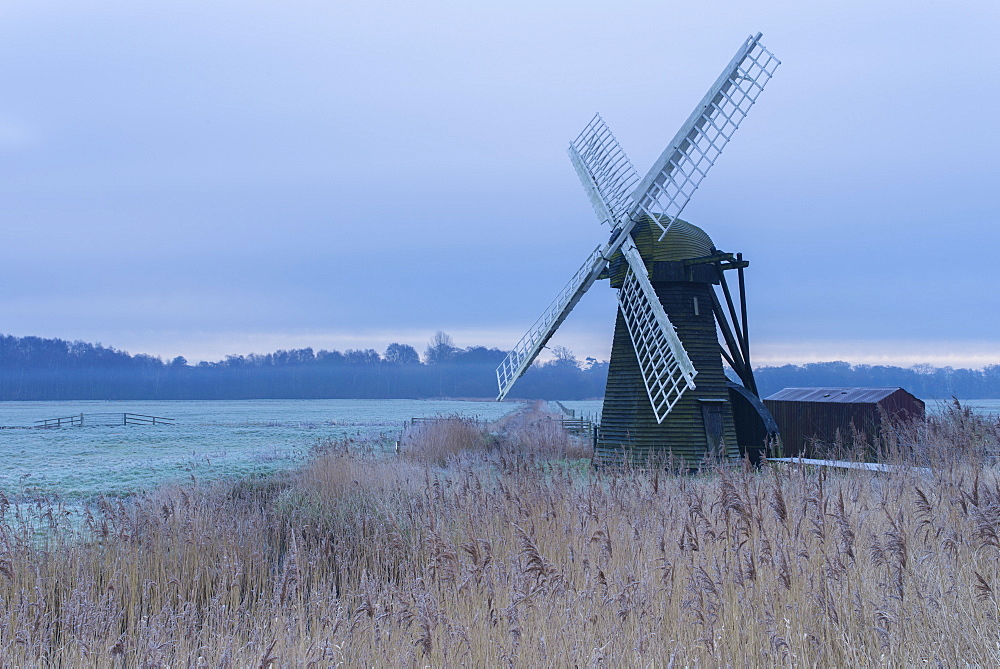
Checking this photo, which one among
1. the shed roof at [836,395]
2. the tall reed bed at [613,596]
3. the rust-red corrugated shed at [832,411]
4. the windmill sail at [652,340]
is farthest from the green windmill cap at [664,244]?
the tall reed bed at [613,596]

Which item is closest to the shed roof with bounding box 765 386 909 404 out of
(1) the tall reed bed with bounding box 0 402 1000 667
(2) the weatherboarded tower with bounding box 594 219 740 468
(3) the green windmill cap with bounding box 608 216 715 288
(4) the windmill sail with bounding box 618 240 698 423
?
(2) the weatherboarded tower with bounding box 594 219 740 468

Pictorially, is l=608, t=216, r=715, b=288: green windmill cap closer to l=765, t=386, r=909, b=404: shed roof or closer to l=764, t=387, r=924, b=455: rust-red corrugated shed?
l=764, t=387, r=924, b=455: rust-red corrugated shed

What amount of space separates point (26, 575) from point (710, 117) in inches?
626

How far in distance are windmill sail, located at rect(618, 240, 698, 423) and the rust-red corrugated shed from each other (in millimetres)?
4887

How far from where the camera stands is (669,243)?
17641mm

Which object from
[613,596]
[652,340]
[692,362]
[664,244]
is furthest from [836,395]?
[613,596]

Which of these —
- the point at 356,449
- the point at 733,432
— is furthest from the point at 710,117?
the point at 356,449

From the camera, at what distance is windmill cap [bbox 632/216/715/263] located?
17547 millimetres

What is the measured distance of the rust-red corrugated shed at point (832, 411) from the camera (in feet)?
65.8

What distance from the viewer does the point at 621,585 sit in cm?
Answer: 477

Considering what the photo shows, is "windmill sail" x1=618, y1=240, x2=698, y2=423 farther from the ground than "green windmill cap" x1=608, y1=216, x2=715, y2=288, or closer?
closer

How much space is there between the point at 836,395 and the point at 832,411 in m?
0.86

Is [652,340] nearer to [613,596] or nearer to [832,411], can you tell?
[832,411]

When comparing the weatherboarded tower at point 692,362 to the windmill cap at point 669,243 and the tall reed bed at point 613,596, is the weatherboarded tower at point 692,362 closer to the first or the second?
the windmill cap at point 669,243
